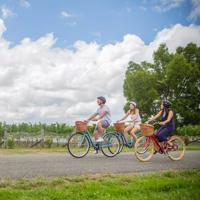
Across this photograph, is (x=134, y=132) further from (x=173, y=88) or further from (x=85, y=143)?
(x=173, y=88)

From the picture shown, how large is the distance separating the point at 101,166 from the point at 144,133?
2.33m

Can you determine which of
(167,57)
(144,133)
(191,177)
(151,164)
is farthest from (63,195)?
(167,57)

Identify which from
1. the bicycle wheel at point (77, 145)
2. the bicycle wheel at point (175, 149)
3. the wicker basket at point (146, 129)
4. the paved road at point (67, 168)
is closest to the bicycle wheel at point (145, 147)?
the wicker basket at point (146, 129)

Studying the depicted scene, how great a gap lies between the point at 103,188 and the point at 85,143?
5796 millimetres

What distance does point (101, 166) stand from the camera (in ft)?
34.1

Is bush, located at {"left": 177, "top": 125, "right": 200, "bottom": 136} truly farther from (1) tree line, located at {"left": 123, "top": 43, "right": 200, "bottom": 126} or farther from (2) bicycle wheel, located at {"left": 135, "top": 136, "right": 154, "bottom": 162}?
(2) bicycle wheel, located at {"left": 135, "top": 136, "right": 154, "bottom": 162}

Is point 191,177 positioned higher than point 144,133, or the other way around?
point 144,133

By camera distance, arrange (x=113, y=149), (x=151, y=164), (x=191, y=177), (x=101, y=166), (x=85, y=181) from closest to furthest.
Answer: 1. (x=85, y=181)
2. (x=191, y=177)
3. (x=101, y=166)
4. (x=151, y=164)
5. (x=113, y=149)

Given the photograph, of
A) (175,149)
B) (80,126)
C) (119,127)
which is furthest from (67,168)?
(119,127)

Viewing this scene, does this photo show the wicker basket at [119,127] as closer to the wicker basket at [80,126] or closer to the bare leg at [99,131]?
the bare leg at [99,131]

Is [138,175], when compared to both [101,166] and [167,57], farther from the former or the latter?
[167,57]

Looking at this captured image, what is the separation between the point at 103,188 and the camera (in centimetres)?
727

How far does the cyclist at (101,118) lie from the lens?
44.2 feet

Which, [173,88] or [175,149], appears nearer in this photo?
[175,149]
